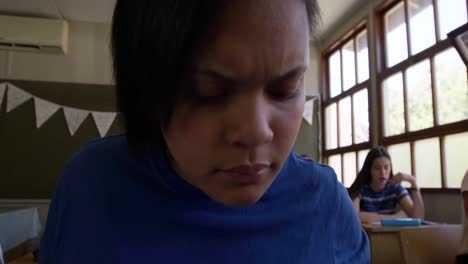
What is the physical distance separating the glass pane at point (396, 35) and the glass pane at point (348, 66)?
625 millimetres

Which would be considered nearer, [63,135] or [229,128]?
[229,128]

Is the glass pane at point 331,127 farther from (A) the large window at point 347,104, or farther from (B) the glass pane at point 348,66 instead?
(B) the glass pane at point 348,66

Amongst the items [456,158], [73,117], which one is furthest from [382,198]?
[73,117]

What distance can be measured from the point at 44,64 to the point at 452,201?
4.38 m

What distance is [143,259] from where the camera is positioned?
0.37 metres

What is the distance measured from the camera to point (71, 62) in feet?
15.3

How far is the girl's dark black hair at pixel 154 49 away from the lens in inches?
10.4

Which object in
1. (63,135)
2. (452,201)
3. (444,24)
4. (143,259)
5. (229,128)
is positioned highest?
(444,24)

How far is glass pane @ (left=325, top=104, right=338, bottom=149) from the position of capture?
465 cm

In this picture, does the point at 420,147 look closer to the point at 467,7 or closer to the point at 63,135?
the point at 467,7

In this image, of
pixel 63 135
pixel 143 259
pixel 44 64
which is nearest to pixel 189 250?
pixel 143 259

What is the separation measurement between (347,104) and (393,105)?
0.90 m

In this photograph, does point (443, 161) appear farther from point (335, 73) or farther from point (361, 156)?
point (335, 73)

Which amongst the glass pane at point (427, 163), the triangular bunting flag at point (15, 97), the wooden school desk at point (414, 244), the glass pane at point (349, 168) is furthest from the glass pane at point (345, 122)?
the triangular bunting flag at point (15, 97)
